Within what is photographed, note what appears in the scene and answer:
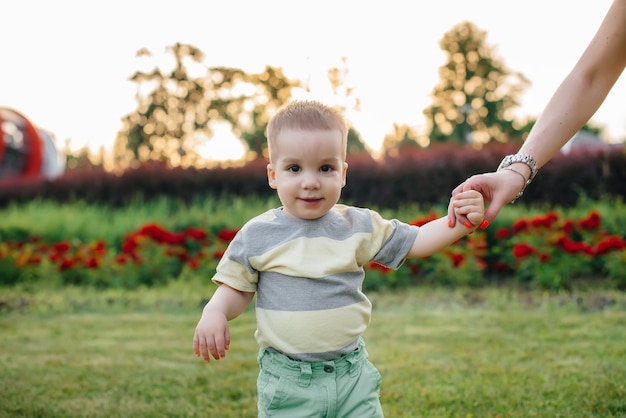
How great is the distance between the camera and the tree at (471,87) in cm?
3531

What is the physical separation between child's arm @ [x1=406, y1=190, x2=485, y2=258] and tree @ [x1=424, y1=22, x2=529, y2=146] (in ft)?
110

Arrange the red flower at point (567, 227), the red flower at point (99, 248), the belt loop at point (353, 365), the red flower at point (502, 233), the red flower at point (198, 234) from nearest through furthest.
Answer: the belt loop at point (353, 365) < the red flower at point (567, 227) < the red flower at point (502, 233) < the red flower at point (198, 234) < the red flower at point (99, 248)

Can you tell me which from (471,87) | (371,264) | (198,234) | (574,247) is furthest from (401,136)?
(574,247)

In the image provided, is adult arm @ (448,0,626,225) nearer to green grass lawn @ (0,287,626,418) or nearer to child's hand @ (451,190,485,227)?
child's hand @ (451,190,485,227)

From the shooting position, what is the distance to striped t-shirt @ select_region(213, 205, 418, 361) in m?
2.21

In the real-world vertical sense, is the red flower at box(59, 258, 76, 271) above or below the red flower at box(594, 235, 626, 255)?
below

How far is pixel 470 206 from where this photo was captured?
7.42ft

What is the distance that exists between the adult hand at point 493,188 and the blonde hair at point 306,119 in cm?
44

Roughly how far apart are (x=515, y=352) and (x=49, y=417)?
8.99 ft

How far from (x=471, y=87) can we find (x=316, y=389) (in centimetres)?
3519

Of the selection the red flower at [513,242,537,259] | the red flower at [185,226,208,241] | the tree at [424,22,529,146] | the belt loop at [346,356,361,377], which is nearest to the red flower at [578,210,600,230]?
the red flower at [513,242,537,259]

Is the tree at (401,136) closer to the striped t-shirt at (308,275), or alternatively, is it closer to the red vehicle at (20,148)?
the red vehicle at (20,148)

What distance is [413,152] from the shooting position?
10.3 meters

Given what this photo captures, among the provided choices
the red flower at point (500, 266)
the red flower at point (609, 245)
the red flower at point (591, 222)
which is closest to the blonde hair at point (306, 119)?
the red flower at point (609, 245)
